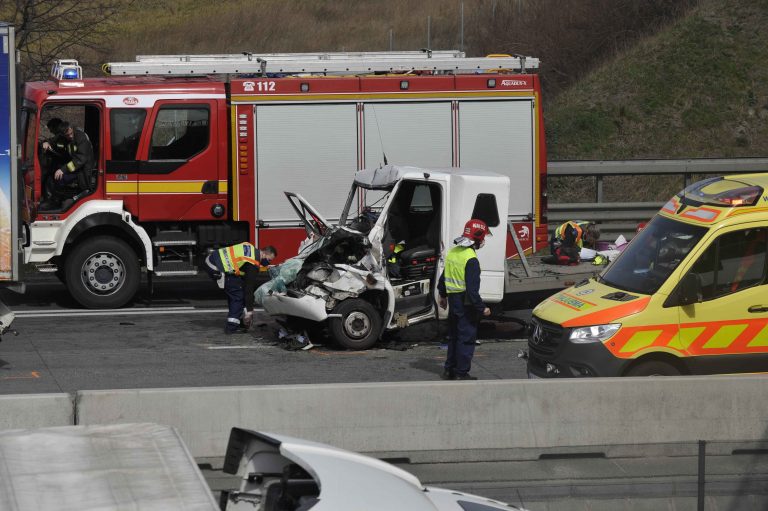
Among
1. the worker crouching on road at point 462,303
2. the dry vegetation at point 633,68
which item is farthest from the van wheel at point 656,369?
the dry vegetation at point 633,68

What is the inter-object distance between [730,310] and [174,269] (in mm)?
8041

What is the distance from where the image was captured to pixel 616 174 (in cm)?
1842

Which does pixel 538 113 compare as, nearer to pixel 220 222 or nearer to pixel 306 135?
pixel 306 135

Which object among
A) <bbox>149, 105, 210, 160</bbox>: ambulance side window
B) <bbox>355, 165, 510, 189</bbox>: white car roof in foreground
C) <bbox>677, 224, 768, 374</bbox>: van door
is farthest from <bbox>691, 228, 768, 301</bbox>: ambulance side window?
<bbox>149, 105, 210, 160</bbox>: ambulance side window

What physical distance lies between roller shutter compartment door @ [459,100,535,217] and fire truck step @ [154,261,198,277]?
3919 millimetres

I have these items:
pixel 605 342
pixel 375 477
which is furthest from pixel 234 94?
pixel 375 477

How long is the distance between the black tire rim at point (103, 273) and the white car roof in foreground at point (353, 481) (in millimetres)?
10109

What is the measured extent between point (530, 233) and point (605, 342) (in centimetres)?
628

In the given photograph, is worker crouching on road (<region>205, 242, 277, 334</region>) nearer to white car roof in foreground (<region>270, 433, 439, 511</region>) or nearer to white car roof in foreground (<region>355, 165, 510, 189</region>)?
white car roof in foreground (<region>355, 165, 510, 189</region>)

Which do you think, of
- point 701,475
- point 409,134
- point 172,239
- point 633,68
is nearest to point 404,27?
point 633,68

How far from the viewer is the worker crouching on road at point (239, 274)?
1307 centimetres

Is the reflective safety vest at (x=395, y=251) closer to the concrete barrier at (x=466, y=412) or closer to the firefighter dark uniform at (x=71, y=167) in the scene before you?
the firefighter dark uniform at (x=71, y=167)

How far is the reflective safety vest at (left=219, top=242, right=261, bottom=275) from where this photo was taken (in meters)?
13.1

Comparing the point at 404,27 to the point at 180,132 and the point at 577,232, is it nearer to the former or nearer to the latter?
the point at 180,132
